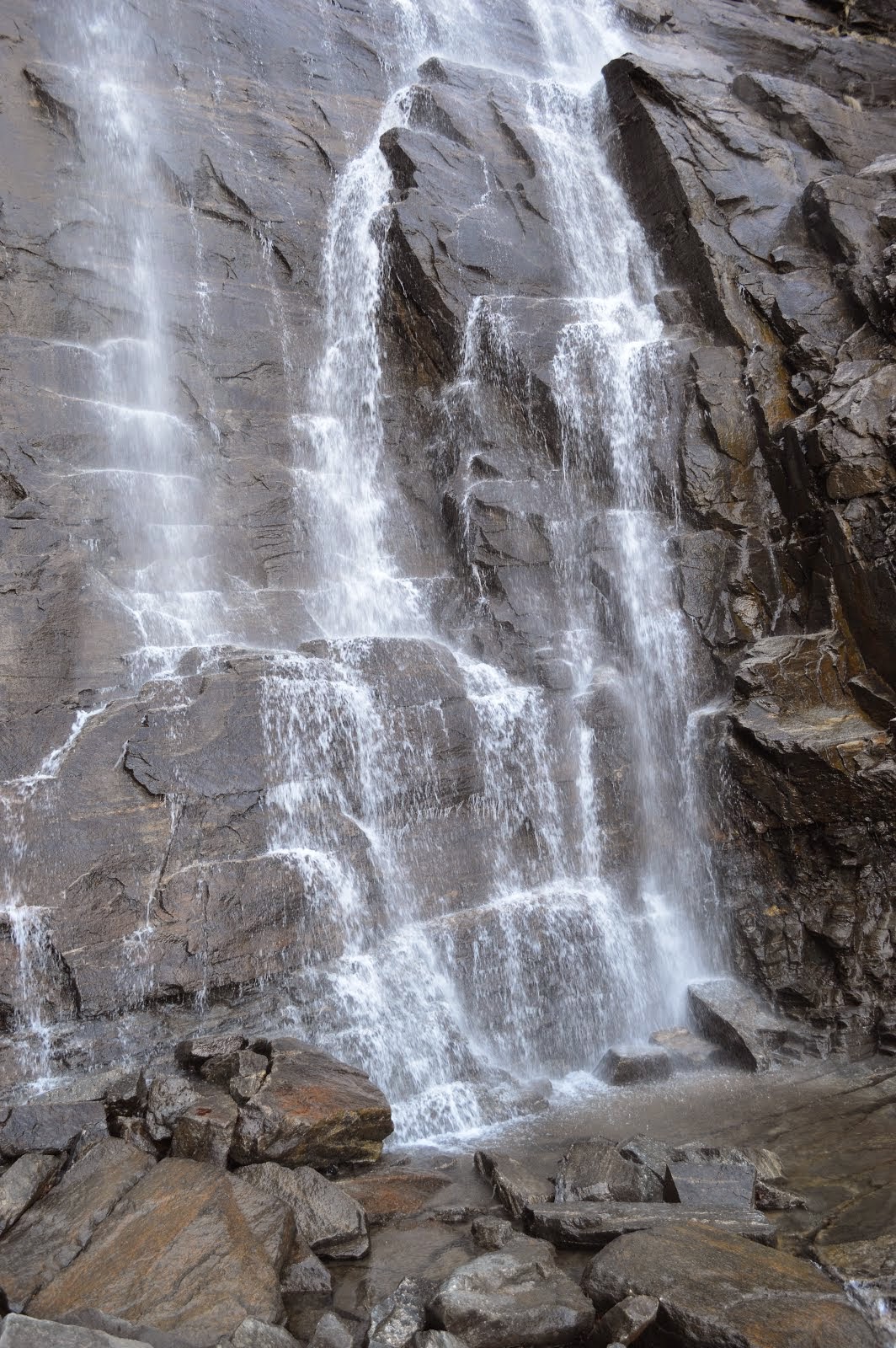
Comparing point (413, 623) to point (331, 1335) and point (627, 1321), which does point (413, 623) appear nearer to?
point (331, 1335)

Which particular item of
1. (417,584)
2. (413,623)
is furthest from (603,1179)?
(417,584)

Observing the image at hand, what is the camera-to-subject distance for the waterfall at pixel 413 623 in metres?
12.0

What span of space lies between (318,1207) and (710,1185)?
10.4 ft

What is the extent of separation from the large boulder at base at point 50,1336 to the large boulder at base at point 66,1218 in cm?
112

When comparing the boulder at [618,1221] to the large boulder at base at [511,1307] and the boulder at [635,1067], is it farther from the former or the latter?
the boulder at [635,1067]

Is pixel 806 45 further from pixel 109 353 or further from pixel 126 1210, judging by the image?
pixel 126 1210

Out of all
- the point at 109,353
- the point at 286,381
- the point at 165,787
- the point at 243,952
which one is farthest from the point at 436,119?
the point at 243,952

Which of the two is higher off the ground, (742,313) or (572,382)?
(742,313)

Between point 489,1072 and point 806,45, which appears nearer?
point 489,1072

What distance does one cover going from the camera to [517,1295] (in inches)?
259

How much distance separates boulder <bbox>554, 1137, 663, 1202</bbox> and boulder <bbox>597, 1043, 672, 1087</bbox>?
2540mm

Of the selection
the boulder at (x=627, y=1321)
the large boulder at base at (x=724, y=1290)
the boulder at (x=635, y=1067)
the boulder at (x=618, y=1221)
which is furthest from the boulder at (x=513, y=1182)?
the boulder at (x=635, y=1067)

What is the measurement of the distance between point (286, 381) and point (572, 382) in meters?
5.20

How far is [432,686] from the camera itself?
13.6 metres
